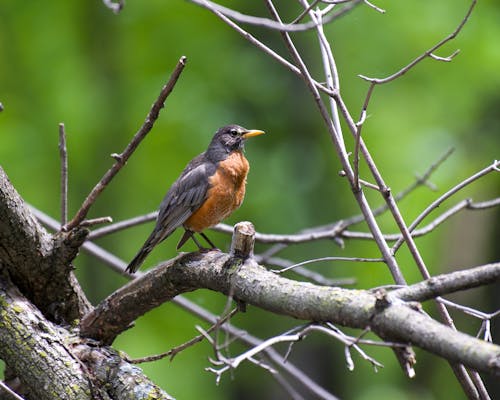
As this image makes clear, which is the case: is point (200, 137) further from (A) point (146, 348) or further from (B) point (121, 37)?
(A) point (146, 348)

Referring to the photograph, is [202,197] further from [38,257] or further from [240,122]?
[240,122]

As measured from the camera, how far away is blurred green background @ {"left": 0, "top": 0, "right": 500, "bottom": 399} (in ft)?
29.3

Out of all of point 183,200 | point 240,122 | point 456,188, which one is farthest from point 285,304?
point 240,122

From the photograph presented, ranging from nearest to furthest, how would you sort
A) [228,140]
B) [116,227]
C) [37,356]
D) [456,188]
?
[456,188] → [37,356] → [116,227] → [228,140]

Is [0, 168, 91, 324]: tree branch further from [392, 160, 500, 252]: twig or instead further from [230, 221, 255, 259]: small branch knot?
[392, 160, 500, 252]: twig

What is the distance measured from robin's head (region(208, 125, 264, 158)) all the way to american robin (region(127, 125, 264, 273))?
0.32 feet

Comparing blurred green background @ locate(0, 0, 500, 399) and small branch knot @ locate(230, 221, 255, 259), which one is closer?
small branch knot @ locate(230, 221, 255, 259)

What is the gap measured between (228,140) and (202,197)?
74 centimetres

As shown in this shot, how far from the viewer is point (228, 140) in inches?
203

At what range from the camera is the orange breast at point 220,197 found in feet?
14.9

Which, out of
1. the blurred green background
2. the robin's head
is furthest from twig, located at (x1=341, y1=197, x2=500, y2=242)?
the blurred green background

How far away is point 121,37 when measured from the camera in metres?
9.56

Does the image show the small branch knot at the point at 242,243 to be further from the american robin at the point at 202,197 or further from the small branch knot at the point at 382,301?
the american robin at the point at 202,197

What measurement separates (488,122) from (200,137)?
3.70 m
